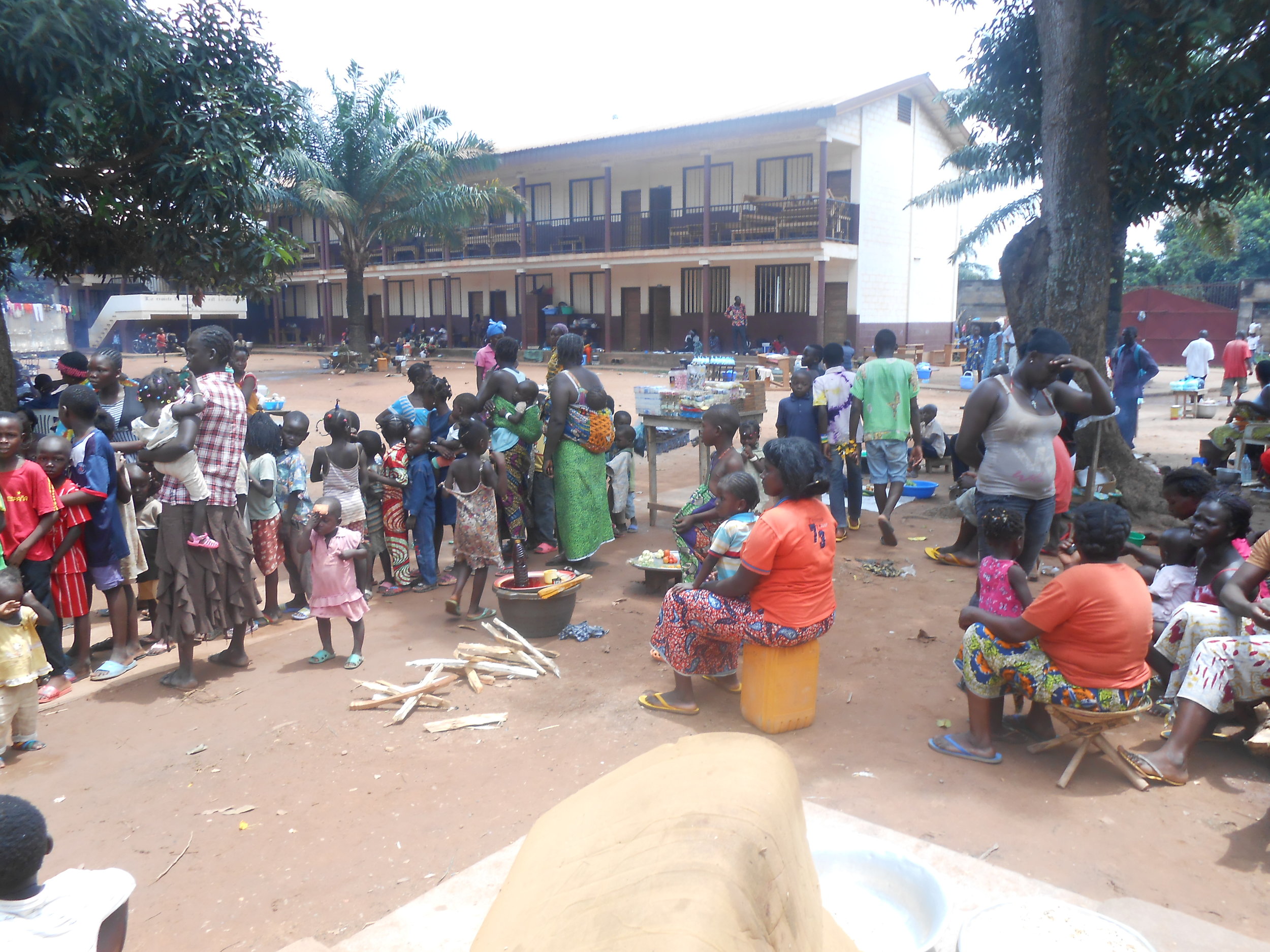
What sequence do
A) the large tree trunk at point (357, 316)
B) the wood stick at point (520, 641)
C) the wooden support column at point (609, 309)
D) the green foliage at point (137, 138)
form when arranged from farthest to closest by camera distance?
the wooden support column at point (609, 309)
the large tree trunk at point (357, 316)
the green foliage at point (137, 138)
the wood stick at point (520, 641)

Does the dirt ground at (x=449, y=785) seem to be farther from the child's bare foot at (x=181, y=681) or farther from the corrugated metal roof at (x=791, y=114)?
the corrugated metal roof at (x=791, y=114)

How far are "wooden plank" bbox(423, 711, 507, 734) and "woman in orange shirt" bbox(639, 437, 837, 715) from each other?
102cm

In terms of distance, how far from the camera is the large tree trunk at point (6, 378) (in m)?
7.47

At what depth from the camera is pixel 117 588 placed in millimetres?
4949

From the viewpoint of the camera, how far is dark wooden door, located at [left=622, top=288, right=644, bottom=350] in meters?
28.2

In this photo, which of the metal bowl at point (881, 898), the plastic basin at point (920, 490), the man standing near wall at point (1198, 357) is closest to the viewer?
the metal bowl at point (881, 898)

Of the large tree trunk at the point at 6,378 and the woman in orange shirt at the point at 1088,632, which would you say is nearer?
the woman in orange shirt at the point at 1088,632

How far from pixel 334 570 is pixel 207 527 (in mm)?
671

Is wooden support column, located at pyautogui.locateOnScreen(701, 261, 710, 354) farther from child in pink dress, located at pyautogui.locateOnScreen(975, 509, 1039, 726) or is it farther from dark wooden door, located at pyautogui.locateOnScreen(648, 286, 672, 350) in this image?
child in pink dress, located at pyautogui.locateOnScreen(975, 509, 1039, 726)

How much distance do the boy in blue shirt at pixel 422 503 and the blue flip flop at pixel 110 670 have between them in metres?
1.91

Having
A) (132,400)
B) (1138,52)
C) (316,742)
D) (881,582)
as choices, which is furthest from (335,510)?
(1138,52)

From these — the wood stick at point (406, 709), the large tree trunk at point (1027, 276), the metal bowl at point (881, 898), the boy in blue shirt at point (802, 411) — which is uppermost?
the large tree trunk at point (1027, 276)

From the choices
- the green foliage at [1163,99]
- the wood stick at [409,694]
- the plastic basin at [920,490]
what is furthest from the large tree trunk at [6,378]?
the green foliage at [1163,99]

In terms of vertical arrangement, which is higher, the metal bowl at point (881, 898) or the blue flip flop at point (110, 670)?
the metal bowl at point (881, 898)
